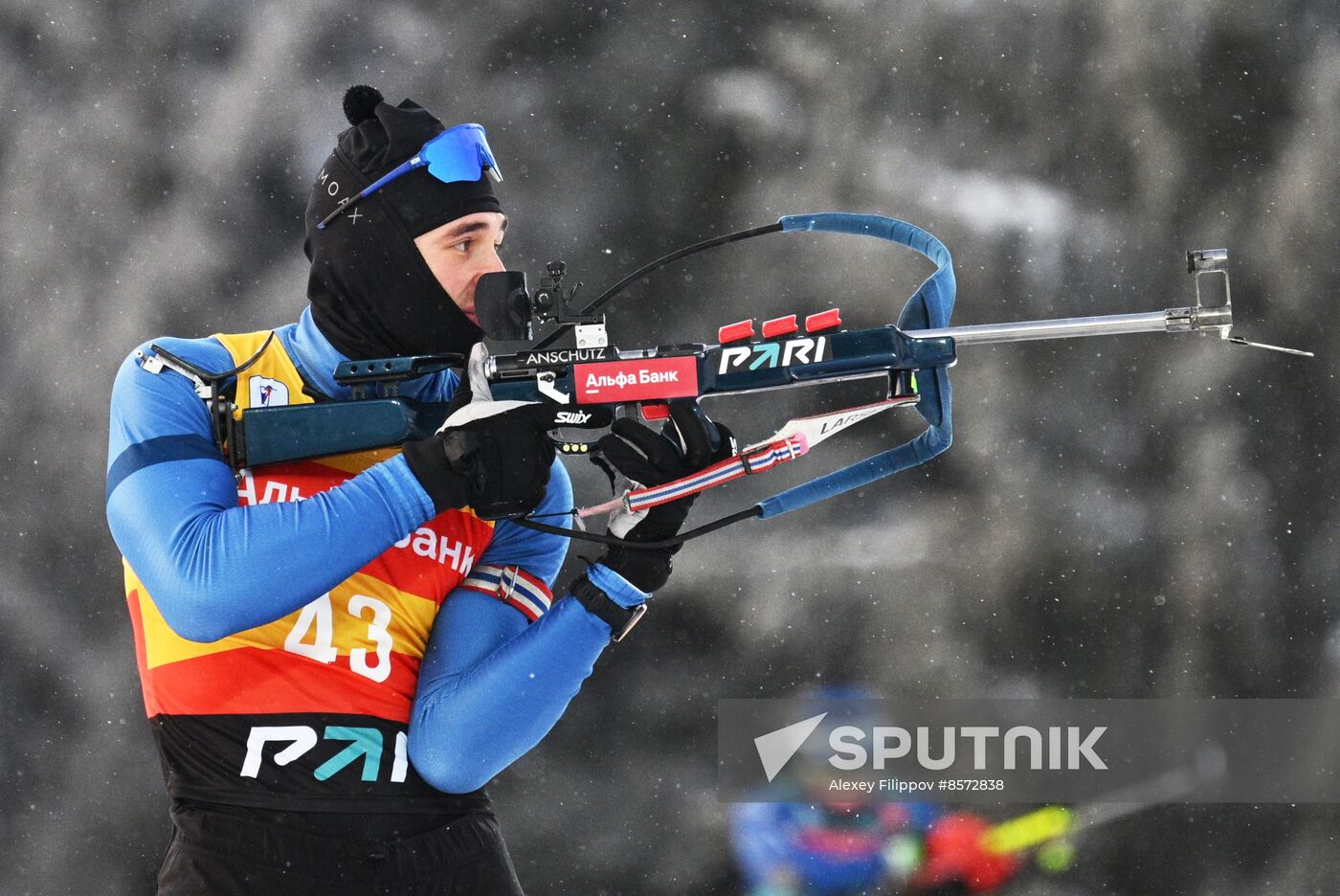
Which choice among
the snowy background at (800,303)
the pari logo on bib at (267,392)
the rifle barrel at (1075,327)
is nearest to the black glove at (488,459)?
the pari logo on bib at (267,392)

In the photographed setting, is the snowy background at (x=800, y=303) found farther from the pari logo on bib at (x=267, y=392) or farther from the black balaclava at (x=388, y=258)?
the pari logo on bib at (x=267, y=392)

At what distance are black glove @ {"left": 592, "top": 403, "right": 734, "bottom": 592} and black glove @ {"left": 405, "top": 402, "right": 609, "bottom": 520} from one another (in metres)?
0.10

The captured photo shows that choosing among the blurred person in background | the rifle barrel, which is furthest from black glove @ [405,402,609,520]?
the rifle barrel

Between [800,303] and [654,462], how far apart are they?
5.49 feet

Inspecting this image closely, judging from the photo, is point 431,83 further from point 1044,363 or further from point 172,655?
point 172,655

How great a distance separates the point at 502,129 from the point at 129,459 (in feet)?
6.24

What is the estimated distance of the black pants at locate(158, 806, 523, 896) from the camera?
1.52 metres

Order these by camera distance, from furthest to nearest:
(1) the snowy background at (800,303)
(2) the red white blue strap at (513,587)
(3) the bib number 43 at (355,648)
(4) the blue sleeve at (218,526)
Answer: (1) the snowy background at (800,303) < (2) the red white blue strap at (513,587) < (3) the bib number 43 at (355,648) < (4) the blue sleeve at (218,526)

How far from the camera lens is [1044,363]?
10.7 feet

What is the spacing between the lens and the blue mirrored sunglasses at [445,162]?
1793mm

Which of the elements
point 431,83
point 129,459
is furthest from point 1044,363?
point 129,459

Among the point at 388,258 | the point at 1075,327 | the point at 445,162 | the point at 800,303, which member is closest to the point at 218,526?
the point at 388,258

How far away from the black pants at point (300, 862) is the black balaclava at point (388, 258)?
2.04ft

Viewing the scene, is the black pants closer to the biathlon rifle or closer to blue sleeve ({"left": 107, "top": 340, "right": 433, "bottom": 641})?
blue sleeve ({"left": 107, "top": 340, "right": 433, "bottom": 641})
